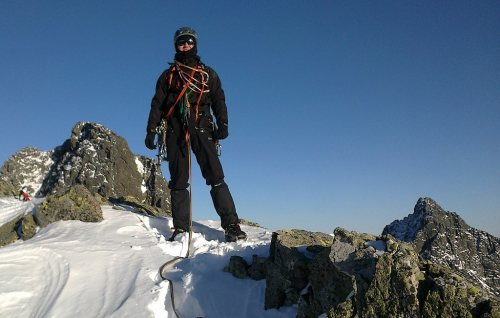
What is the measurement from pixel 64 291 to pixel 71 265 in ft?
1.83

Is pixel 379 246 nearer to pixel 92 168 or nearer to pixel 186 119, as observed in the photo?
pixel 186 119

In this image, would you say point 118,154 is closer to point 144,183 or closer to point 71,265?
point 144,183

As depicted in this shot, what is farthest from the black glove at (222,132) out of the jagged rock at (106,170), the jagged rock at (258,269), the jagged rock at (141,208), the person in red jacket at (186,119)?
the jagged rock at (106,170)

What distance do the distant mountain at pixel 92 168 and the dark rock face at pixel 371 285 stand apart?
153ft

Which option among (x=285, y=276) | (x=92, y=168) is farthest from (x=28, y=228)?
(x=92, y=168)

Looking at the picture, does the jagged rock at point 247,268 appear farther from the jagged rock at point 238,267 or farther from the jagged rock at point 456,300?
the jagged rock at point 456,300

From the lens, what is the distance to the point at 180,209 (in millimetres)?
6254

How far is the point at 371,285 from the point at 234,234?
128 inches

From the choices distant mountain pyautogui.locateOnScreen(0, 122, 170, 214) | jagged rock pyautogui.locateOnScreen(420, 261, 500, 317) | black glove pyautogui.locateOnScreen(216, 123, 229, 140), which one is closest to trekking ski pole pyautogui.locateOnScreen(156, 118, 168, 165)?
black glove pyautogui.locateOnScreen(216, 123, 229, 140)

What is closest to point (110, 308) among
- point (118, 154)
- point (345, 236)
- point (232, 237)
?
point (232, 237)

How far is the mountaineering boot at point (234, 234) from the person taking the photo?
5508mm

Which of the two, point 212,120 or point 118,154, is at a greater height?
point 118,154

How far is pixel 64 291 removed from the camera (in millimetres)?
3684

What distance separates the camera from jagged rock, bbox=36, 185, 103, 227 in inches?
238
